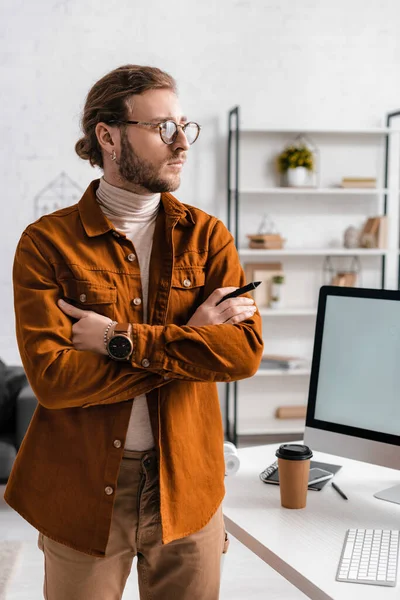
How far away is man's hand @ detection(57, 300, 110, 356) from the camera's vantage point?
1396 mm

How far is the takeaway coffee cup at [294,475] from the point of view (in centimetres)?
155

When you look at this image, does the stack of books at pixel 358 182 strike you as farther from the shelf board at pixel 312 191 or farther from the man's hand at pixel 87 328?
the man's hand at pixel 87 328

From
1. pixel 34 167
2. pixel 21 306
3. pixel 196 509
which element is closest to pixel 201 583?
pixel 196 509

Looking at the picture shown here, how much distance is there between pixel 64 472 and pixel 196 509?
270mm

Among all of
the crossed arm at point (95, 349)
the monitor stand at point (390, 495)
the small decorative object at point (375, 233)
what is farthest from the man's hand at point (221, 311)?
the small decorative object at point (375, 233)

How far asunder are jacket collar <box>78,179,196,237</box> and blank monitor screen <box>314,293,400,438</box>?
44 cm

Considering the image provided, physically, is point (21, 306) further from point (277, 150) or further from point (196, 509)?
point (277, 150)

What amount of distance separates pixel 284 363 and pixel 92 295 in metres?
3.25

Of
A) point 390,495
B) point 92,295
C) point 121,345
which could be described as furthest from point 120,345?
point 390,495

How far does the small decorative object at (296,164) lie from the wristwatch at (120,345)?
3345mm

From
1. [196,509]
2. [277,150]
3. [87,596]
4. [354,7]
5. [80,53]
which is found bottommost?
[87,596]

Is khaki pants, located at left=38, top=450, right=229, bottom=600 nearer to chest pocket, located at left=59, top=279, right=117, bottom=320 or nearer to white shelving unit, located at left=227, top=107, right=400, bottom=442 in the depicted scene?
chest pocket, located at left=59, top=279, right=117, bottom=320

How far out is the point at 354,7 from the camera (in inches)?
187

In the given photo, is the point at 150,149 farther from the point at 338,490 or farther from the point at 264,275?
the point at 264,275
